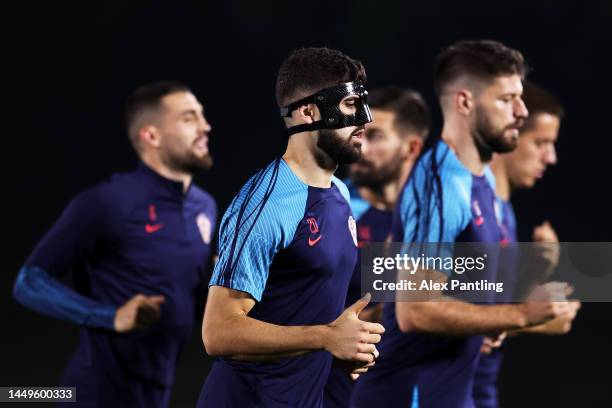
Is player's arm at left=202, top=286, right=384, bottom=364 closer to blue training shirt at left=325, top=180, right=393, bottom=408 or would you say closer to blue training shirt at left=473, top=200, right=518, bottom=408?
blue training shirt at left=325, top=180, right=393, bottom=408

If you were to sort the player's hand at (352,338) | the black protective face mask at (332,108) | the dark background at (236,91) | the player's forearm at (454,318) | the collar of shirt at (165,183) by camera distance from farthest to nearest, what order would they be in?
the dark background at (236,91)
the collar of shirt at (165,183)
the player's forearm at (454,318)
the black protective face mask at (332,108)
the player's hand at (352,338)

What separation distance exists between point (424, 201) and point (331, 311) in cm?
82

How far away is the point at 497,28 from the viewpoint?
22.6ft

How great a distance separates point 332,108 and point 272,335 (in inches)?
25.4

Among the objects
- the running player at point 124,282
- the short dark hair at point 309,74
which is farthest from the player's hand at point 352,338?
the running player at point 124,282

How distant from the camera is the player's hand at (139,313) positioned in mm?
4188

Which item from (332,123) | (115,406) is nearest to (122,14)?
Answer: (115,406)

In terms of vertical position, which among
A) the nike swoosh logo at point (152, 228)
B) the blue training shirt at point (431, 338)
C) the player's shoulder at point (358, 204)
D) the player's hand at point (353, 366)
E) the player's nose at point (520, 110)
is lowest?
the player's hand at point (353, 366)

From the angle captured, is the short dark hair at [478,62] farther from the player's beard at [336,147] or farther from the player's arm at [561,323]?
the player's beard at [336,147]

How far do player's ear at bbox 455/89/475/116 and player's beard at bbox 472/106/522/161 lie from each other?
5cm

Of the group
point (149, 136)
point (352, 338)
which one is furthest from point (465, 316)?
point (149, 136)

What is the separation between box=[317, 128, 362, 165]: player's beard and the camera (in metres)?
2.99

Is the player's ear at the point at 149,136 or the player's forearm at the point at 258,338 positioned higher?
the player's ear at the point at 149,136

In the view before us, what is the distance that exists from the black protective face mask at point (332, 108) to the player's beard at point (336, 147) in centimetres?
2
